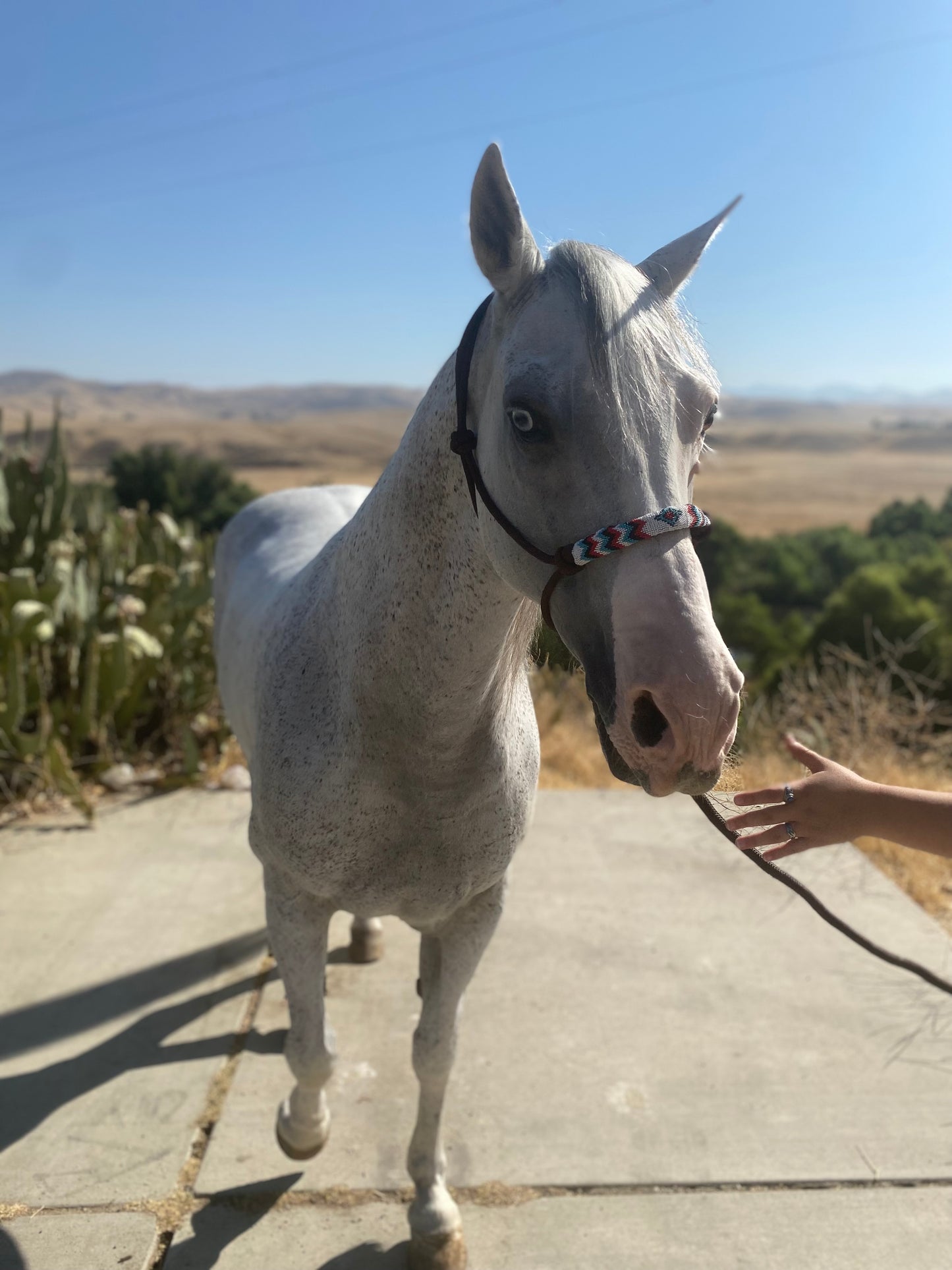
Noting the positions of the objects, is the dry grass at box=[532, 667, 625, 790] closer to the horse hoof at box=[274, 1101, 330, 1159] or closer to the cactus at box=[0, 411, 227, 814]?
the cactus at box=[0, 411, 227, 814]

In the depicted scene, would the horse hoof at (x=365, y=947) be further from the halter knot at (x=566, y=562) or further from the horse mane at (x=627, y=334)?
the horse mane at (x=627, y=334)

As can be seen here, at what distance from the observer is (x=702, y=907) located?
3.29 m

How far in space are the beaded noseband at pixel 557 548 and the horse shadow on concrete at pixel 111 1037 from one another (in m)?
1.94

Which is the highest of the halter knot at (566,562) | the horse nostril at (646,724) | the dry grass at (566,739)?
the halter knot at (566,562)

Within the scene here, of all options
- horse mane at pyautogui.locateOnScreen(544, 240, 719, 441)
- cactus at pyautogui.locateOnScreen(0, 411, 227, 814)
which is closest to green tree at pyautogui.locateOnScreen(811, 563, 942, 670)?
cactus at pyautogui.locateOnScreen(0, 411, 227, 814)

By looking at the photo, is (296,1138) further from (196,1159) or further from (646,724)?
(646,724)

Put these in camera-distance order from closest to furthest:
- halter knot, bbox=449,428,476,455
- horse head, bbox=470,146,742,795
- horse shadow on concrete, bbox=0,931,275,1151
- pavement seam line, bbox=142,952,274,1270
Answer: horse head, bbox=470,146,742,795, halter knot, bbox=449,428,476,455, pavement seam line, bbox=142,952,274,1270, horse shadow on concrete, bbox=0,931,275,1151

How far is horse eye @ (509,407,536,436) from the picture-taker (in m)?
1.17

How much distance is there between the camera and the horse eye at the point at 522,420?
117cm

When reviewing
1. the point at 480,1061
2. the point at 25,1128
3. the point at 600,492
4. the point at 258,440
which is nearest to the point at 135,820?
the point at 25,1128

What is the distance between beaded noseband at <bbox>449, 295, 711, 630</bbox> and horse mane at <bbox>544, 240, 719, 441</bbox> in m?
0.13

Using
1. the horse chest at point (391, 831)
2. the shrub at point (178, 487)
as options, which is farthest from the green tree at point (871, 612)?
the shrub at point (178, 487)

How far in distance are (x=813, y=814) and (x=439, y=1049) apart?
3.32ft

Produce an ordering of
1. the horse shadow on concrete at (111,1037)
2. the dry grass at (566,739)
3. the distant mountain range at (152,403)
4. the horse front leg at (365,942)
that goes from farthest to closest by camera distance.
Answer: the distant mountain range at (152,403) → the dry grass at (566,739) → the horse front leg at (365,942) → the horse shadow on concrete at (111,1037)
